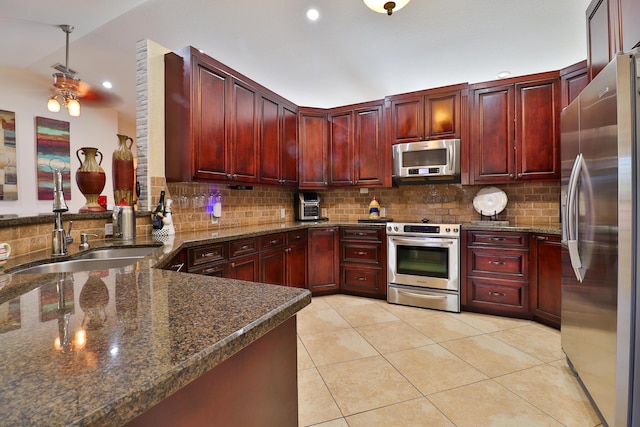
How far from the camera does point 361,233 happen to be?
144 inches

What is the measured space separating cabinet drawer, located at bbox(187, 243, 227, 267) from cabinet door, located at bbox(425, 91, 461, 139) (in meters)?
2.61

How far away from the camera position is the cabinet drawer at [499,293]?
9.72 feet

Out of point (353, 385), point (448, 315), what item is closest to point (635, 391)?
point (353, 385)

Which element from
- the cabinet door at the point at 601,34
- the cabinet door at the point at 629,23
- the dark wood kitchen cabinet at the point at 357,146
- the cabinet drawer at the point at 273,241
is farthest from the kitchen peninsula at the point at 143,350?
the dark wood kitchen cabinet at the point at 357,146

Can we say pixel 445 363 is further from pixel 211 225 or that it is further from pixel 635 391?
pixel 211 225

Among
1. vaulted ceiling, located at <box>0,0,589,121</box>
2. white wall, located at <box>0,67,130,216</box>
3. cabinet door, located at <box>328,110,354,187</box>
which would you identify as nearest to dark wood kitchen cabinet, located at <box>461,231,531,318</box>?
cabinet door, located at <box>328,110,354,187</box>

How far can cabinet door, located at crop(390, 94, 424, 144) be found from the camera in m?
3.56

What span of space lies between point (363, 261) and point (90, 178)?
9.09 ft

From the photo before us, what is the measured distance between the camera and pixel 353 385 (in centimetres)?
190

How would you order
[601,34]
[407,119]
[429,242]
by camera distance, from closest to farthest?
1. [601,34]
2. [429,242]
3. [407,119]

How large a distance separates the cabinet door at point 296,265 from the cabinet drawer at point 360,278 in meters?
0.51

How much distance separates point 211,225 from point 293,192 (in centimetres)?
162

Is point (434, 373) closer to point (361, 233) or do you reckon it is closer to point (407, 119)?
point (361, 233)

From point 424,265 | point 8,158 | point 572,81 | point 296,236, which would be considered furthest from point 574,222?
point 8,158
